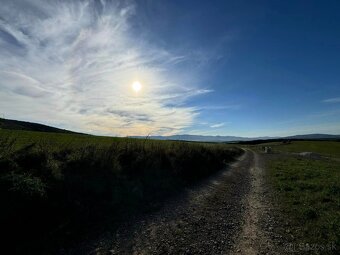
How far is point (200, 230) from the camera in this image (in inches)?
299

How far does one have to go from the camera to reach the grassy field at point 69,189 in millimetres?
6570

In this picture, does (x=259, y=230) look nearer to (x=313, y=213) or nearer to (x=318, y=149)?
(x=313, y=213)

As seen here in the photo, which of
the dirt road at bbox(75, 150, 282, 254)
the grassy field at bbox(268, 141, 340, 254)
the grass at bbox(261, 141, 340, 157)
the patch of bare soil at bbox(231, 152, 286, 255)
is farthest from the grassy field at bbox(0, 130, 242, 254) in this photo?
the grass at bbox(261, 141, 340, 157)

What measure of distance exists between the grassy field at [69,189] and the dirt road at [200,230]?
3.52ft

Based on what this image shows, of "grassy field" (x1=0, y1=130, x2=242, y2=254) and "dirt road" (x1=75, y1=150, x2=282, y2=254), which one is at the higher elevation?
"grassy field" (x1=0, y1=130, x2=242, y2=254)

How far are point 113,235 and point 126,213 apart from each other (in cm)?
185

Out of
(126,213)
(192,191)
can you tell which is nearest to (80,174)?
(126,213)

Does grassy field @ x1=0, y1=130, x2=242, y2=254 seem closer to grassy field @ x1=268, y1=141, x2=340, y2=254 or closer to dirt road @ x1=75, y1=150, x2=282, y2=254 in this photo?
dirt road @ x1=75, y1=150, x2=282, y2=254

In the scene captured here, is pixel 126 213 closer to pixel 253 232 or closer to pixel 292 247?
pixel 253 232

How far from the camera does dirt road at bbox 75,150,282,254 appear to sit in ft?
20.9

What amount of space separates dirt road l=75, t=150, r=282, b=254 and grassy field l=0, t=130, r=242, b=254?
1074 millimetres

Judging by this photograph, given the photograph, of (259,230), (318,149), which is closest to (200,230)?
(259,230)

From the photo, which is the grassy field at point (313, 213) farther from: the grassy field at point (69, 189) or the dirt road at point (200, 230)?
Answer: the grassy field at point (69, 189)

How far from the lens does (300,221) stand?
867 centimetres
